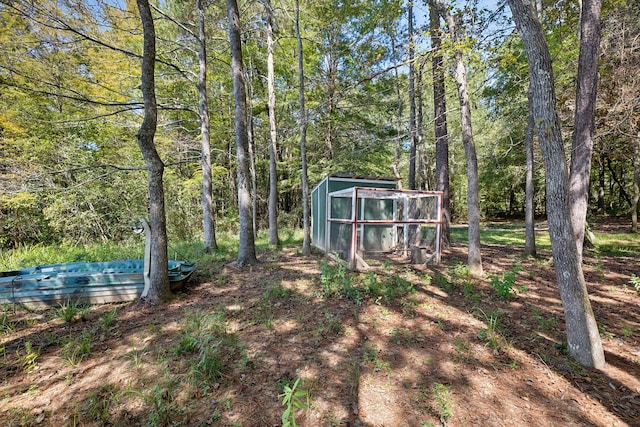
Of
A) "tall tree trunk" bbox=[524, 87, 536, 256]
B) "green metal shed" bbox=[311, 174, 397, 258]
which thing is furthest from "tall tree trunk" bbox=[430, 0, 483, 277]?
"green metal shed" bbox=[311, 174, 397, 258]

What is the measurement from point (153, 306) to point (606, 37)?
29.2ft

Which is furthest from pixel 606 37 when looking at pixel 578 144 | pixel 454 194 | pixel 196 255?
pixel 454 194

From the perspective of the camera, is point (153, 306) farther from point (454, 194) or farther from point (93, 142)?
point (454, 194)

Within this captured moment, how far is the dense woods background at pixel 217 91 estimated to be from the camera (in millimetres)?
4746

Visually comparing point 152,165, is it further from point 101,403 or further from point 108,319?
point 101,403

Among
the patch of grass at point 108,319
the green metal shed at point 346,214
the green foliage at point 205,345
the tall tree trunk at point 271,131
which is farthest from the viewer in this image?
the green metal shed at point 346,214

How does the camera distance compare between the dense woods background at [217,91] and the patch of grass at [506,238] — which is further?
the patch of grass at [506,238]

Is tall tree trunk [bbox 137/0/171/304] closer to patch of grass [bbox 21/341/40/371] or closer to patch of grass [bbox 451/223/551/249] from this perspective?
patch of grass [bbox 21/341/40/371]

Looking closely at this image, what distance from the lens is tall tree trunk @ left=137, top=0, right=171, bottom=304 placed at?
3930 mm

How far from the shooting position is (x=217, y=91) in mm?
12703

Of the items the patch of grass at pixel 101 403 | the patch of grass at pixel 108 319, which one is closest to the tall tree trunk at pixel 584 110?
the patch of grass at pixel 101 403

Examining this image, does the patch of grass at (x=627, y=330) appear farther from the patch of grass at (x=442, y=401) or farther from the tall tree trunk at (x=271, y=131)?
the tall tree trunk at (x=271, y=131)

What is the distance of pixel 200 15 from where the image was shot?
731 centimetres

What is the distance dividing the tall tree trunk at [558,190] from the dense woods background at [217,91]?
186 cm
